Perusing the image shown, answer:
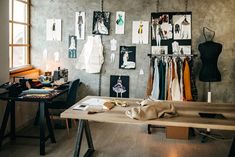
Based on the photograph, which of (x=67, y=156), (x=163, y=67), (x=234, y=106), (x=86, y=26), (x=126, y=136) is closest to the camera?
→ (x=234, y=106)

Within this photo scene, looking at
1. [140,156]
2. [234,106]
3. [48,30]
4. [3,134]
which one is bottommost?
[140,156]

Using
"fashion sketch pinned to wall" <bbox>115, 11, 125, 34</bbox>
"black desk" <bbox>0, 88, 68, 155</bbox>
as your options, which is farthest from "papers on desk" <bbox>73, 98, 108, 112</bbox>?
"fashion sketch pinned to wall" <bbox>115, 11, 125, 34</bbox>

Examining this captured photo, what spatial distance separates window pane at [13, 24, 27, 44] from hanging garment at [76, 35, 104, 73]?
117 cm

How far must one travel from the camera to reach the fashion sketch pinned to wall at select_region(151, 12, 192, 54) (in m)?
5.45

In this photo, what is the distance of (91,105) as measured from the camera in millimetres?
3352

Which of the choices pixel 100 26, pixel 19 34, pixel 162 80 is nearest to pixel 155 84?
pixel 162 80

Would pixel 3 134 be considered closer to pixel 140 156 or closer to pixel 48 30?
pixel 140 156

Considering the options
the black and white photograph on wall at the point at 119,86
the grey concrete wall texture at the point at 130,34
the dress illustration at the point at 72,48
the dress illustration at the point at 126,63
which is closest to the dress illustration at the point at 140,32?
the grey concrete wall texture at the point at 130,34

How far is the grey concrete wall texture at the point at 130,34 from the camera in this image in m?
5.39

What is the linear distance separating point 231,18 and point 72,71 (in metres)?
3.17

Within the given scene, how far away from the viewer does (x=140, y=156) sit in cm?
394

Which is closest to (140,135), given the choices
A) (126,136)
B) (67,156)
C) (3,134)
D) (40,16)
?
(126,136)

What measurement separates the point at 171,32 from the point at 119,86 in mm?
1428

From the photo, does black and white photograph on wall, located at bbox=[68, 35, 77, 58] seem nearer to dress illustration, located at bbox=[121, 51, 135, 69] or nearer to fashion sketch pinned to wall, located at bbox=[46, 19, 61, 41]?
fashion sketch pinned to wall, located at bbox=[46, 19, 61, 41]
